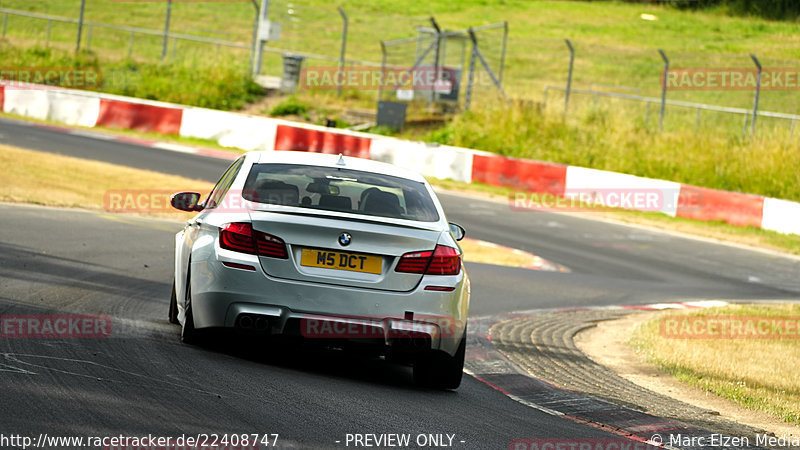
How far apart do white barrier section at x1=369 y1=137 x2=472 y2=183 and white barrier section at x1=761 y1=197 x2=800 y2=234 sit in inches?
264

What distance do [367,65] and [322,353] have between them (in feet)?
91.4

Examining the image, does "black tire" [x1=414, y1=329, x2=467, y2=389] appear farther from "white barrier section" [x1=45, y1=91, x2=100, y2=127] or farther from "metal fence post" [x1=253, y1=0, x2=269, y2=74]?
"metal fence post" [x1=253, y1=0, x2=269, y2=74]

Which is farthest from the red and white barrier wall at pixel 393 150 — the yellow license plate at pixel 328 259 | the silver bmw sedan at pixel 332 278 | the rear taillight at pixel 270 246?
the rear taillight at pixel 270 246

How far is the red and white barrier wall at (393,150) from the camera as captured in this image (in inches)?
820

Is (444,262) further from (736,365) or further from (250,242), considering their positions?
(736,365)

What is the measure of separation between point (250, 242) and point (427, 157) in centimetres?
1836

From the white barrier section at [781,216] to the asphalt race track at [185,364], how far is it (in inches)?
177

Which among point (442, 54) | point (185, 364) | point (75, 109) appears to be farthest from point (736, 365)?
point (442, 54)

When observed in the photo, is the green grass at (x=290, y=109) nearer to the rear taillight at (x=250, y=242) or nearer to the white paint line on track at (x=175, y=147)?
the white paint line on track at (x=175, y=147)

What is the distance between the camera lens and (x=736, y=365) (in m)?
9.43

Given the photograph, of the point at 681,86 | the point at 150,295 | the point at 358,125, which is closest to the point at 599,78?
the point at 681,86

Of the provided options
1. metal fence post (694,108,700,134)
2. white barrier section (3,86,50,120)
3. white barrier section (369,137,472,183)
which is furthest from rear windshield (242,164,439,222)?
white barrier section (3,86,50,120)

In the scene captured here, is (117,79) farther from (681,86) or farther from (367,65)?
(681,86)

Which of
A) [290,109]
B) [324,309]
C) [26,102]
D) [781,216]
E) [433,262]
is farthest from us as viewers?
[290,109]
